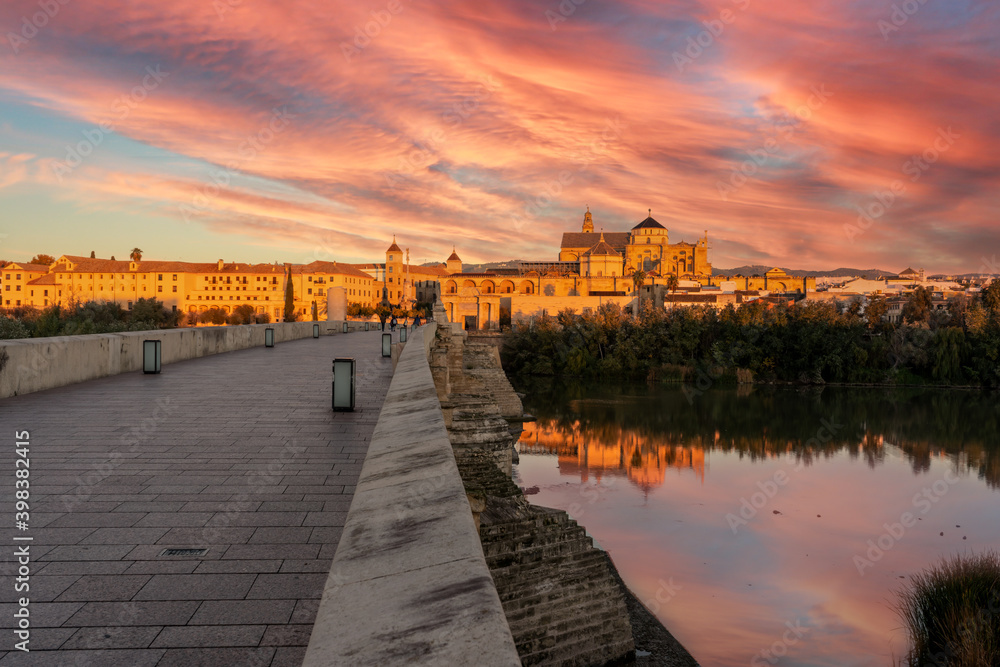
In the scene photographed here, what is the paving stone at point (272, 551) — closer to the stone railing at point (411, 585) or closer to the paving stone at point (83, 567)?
the paving stone at point (83, 567)

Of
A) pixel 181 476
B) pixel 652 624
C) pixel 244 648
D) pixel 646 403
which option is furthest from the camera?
pixel 646 403

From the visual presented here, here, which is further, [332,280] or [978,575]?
[332,280]

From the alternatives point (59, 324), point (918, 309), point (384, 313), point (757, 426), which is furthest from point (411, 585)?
point (918, 309)

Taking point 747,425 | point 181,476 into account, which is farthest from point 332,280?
point 181,476

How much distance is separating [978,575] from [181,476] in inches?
619

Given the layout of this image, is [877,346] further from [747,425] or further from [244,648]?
[244,648]

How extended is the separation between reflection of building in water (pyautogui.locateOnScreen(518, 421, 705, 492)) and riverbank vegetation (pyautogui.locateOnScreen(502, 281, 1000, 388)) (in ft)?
90.9

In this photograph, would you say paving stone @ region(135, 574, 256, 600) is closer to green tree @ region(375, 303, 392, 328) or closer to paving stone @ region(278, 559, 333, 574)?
paving stone @ region(278, 559, 333, 574)

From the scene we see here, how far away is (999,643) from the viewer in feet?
38.0

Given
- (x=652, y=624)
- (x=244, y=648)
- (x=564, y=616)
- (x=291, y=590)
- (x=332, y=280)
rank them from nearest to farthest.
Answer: (x=244, y=648), (x=291, y=590), (x=564, y=616), (x=652, y=624), (x=332, y=280)

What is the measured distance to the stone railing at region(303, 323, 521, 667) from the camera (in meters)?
1.48

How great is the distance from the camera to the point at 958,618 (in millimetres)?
12867

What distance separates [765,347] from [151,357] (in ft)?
204

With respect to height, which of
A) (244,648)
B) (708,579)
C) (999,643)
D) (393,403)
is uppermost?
(393,403)
